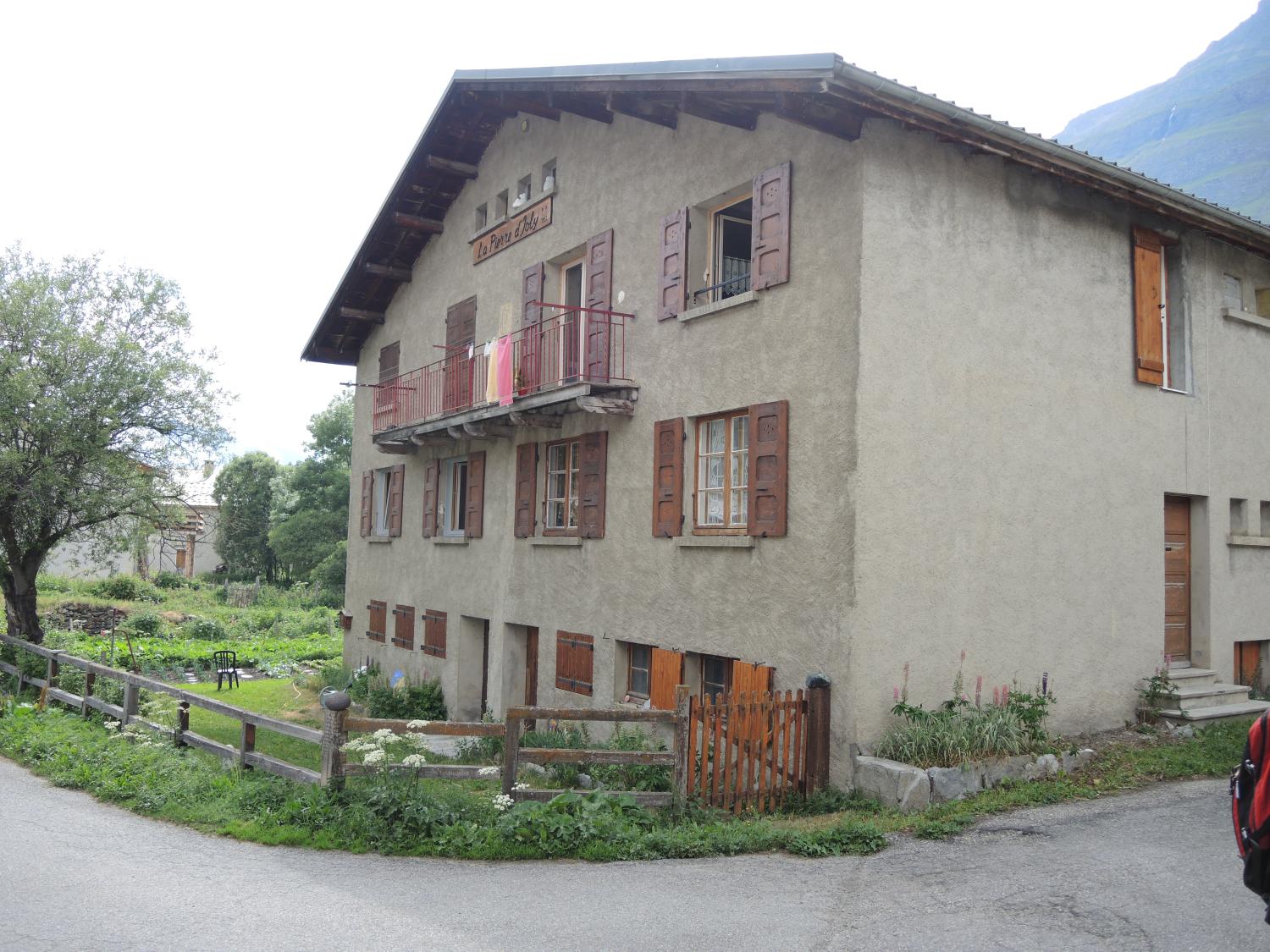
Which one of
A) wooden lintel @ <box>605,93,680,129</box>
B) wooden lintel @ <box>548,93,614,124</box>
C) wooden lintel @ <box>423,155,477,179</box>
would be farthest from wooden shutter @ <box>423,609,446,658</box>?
wooden lintel @ <box>605,93,680,129</box>

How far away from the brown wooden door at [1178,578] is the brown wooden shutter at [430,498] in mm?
11548

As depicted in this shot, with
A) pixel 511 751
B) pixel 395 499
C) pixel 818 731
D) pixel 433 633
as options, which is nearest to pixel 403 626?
pixel 433 633

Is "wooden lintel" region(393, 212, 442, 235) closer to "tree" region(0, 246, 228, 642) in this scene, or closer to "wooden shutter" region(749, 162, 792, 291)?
"tree" region(0, 246, 228, 642)

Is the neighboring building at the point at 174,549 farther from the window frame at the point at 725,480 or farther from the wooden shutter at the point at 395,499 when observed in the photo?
the window frame at the point at 725,480

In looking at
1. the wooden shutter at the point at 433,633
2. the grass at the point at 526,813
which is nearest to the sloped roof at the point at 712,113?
the grass at the point at 526,813

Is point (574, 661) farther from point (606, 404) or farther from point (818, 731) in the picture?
point (818, 731)

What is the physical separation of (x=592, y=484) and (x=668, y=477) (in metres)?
1.75

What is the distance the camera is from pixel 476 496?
1659 centimetres

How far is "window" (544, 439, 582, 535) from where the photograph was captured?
14125 mm

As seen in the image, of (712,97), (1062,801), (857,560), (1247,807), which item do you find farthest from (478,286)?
(1247,807)

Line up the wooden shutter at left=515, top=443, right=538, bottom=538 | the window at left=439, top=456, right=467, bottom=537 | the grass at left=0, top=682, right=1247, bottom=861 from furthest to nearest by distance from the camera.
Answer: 1. the window at left=439, top=456, right=467, bottom=537
2. the wooden shutter at left=515, top=443, right=538, bottom=538
3. the grass at left=0, top=682, right=1247, bottom=861

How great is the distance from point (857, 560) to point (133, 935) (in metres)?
6.33

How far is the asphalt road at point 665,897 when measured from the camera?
5938 millimetres

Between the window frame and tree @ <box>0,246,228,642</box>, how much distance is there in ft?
43.6
